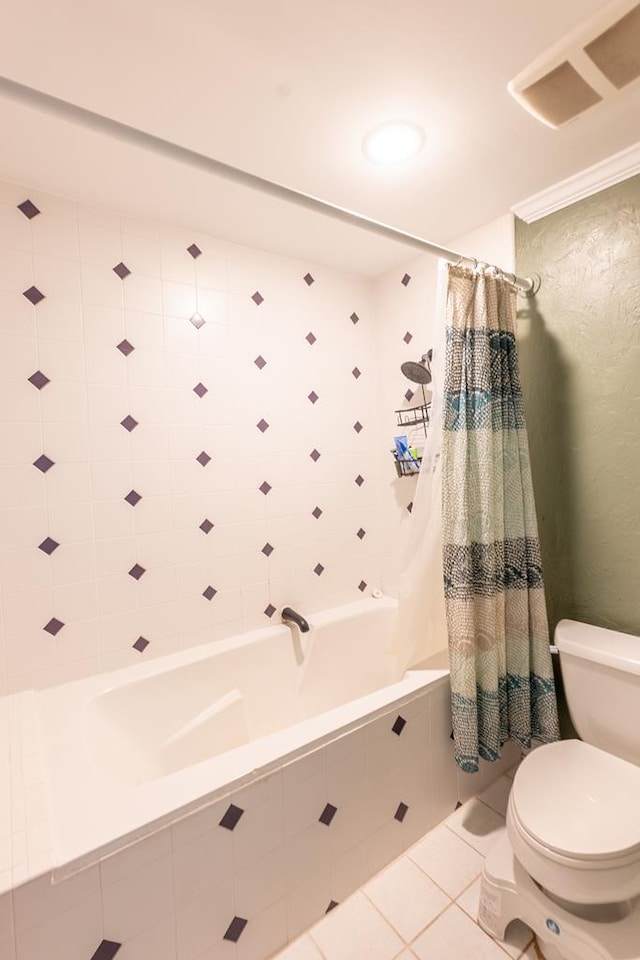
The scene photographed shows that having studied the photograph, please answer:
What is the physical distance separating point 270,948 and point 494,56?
2330 millimetres

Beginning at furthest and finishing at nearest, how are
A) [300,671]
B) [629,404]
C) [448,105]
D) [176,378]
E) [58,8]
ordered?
[300,671], [176,378], [629,404], [448,105], [58,8]

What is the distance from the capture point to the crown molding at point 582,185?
145 cm

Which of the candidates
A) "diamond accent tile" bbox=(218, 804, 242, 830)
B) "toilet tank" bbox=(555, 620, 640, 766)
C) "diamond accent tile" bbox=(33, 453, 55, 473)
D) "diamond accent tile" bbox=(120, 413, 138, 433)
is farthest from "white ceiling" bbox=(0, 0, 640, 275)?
"diamond accent tile" bbox=(218, 804, 242, 830)

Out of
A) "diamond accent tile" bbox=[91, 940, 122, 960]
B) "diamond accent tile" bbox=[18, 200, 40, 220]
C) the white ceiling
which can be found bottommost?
"diamond accent tile" bbox=[91, 940, 122, 960]

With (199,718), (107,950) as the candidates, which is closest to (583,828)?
(107,950)

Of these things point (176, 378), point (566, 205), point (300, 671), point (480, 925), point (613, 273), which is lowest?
point (480, 925)

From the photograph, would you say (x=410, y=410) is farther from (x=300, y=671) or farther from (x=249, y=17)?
(x=249, y=17)

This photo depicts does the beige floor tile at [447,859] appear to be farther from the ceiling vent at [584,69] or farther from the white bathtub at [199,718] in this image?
the ceiling vent at [584,69]

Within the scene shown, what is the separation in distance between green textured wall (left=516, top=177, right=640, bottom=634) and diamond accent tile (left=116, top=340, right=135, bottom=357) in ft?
5.12

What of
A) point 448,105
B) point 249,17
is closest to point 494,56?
point 448,105

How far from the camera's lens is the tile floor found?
118 cm

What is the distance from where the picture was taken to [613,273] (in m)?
1.53

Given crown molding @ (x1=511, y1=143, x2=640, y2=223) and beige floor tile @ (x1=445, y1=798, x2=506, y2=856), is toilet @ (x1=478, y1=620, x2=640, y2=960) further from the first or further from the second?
crown molding @ (x1=511, y1=143, x2=640, y2=223)

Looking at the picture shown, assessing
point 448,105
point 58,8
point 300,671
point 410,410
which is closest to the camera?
point 58,8
